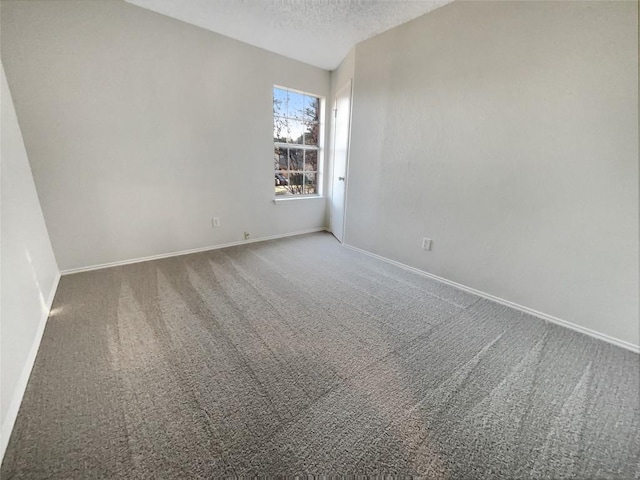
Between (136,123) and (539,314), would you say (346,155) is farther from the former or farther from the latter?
(539,314)

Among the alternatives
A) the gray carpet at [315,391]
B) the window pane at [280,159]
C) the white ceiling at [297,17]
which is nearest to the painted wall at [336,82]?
the white ceiling at [297,17]

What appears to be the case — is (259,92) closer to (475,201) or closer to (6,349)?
(475,201)

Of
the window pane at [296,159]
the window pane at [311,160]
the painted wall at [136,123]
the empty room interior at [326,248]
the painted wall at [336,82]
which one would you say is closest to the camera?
the empty room interior at [326,248]

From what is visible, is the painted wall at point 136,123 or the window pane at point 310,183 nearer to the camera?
the painted wall at point 136,123

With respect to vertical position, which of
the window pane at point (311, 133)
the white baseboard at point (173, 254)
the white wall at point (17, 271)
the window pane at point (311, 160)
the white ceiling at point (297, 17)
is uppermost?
the white ceiling at point (297, 17)

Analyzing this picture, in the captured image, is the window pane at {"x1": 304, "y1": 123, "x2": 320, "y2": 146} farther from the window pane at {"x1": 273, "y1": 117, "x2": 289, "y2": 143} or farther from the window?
the window pane at {"x1": 273, "y1": 117, "x2": 289, "y2": 143}

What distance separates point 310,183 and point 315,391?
3335mm

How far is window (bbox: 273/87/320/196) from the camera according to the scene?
3.66 metres

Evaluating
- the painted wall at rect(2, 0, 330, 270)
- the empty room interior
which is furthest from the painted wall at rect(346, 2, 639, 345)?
the painted wall at rect(2, 0, 330, 270)

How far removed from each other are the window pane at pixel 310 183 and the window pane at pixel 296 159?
7.4 inches

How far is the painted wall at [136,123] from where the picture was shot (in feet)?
7.23

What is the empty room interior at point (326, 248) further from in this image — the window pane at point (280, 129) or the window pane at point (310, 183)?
the window pane at point (310, 183)

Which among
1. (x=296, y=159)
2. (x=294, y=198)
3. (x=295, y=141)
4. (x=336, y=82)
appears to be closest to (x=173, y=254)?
(x=294, y=198)

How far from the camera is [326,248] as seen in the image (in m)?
3.55
